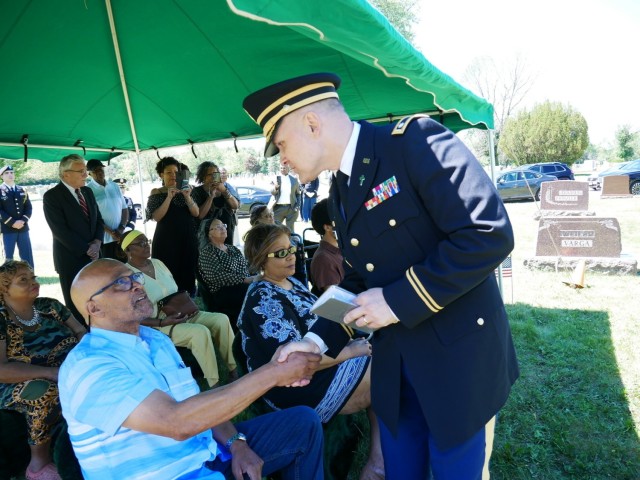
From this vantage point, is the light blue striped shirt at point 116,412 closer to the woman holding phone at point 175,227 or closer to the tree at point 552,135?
the woman holding phone at point 175,227

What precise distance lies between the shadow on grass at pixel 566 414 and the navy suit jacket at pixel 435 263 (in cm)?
171

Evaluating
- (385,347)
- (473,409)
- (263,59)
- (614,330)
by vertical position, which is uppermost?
(263,59)

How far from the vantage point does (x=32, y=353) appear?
304 cm

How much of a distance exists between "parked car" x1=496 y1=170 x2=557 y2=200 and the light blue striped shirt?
20.0 meters

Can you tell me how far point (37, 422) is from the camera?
109 inches

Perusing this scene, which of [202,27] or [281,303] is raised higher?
[202,27]

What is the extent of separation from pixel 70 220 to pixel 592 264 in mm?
7286

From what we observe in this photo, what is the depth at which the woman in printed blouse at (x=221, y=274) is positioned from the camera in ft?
15.3

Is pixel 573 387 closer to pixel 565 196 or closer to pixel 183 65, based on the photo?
pixel 183 65

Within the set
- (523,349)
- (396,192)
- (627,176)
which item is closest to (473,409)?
(396,192)

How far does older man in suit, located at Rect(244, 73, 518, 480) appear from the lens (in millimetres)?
1260

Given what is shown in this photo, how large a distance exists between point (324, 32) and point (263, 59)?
6.48ft

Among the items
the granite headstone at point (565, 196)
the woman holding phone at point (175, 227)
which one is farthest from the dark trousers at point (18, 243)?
the granite headstone at point (565, 196)

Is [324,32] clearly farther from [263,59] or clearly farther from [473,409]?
[263,59]
